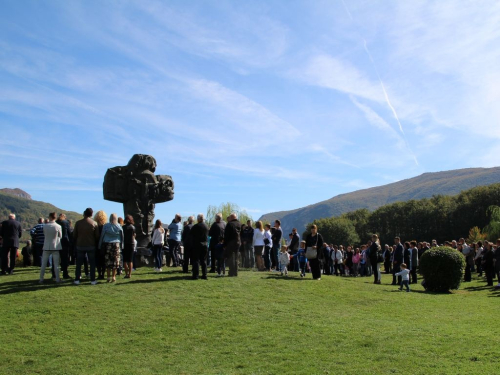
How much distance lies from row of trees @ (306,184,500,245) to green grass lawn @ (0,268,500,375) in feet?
185

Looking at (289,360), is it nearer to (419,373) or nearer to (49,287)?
(419,373)

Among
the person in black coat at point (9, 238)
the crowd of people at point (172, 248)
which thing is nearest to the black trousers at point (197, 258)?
the crowd of people at point (172, 248)

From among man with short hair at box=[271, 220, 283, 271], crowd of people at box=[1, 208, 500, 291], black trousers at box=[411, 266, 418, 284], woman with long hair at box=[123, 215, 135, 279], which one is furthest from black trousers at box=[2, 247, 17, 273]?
black trousers at box=[411, 266, 418, 284]

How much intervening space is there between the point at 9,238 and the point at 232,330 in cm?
937

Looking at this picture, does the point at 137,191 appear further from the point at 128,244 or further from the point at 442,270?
the point at 442,270

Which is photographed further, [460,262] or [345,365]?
[460,262]

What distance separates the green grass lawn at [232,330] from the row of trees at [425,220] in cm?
5651

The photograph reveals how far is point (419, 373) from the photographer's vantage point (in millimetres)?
7113

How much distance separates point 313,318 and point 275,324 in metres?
1.10

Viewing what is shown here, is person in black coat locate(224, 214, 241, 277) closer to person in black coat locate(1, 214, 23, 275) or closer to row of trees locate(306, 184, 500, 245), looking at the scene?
person in black coat locate(1, 214, 23, 275)

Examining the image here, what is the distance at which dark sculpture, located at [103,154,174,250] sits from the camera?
18656mm

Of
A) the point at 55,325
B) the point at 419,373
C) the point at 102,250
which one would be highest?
the point at 102,250

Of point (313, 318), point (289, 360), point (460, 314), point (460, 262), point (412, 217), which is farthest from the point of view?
point (412, 217)

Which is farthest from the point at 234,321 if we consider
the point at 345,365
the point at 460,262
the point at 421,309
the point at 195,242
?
the point at 460,262
